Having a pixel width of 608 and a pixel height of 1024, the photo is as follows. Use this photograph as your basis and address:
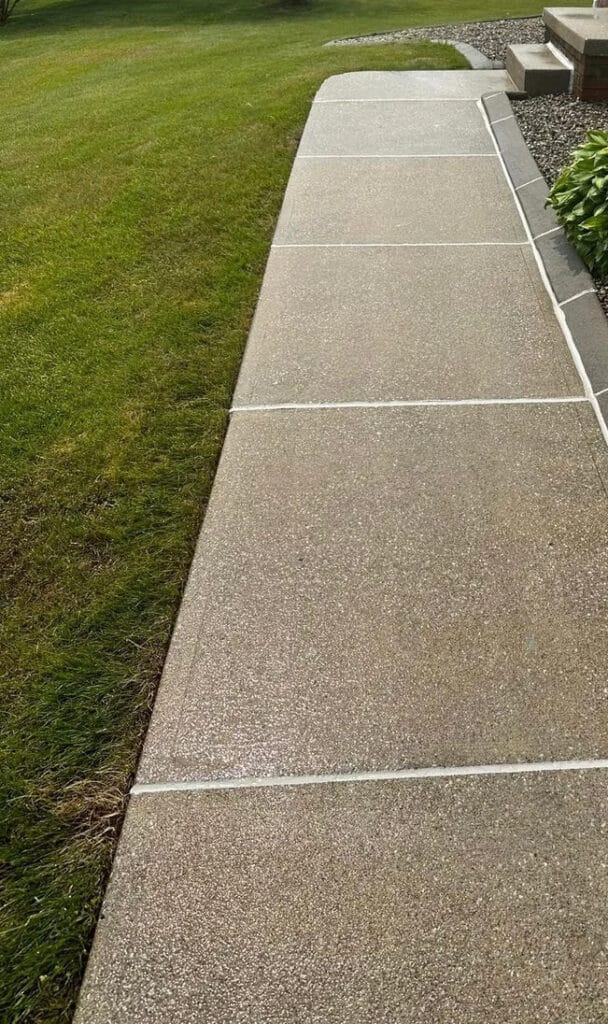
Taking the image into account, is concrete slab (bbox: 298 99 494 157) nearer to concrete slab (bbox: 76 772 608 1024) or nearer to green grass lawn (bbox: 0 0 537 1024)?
green grass lawn (bbox: 0 0 537 1024)

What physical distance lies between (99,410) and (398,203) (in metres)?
3.77

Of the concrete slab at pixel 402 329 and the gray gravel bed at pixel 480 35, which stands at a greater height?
the gray gravel bed at pixel 480 35

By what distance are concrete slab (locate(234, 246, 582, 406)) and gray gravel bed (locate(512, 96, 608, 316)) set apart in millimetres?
1814

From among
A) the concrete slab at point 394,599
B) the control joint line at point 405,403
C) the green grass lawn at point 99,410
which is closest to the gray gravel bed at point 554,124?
the green grass lawn at point 99,410

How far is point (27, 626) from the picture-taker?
3.18 meters

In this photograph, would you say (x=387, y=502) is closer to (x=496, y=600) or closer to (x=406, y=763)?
(x=496, y=600)

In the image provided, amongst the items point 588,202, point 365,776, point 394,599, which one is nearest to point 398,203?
point 588,202

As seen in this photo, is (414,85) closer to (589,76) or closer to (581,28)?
(581,28)

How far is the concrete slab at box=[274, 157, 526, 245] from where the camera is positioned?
6.41 meters

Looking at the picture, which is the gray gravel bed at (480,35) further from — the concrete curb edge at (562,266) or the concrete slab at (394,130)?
the concrete curb edge at (562,266)

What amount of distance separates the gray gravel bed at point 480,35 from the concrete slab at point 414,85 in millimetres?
1497

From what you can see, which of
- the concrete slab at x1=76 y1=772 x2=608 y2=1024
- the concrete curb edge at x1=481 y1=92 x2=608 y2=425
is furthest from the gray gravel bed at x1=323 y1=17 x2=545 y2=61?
the concrete slab at x1=76 y1=772 x2=608 y2=1024

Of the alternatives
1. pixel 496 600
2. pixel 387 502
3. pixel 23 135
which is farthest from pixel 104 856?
pixel 23 135

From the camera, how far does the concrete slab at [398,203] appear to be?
21.0 feet
